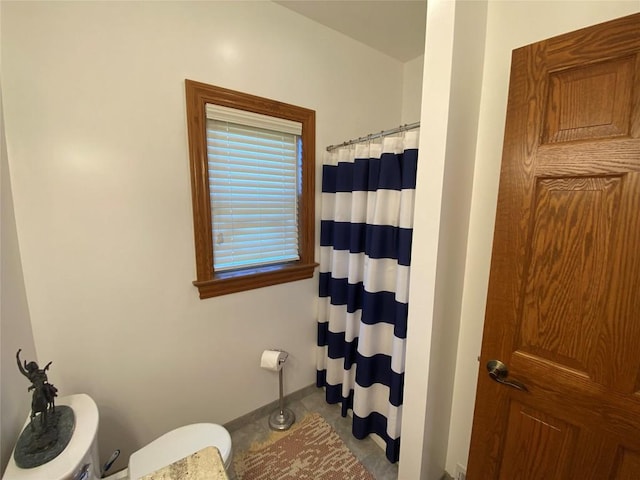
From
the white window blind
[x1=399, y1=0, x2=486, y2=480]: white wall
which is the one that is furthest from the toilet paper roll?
[x1=399, y1=0, x2=486, y2=480]: white wall

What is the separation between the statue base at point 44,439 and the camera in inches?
31.0

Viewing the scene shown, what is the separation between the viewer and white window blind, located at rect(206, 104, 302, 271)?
4.79 ft

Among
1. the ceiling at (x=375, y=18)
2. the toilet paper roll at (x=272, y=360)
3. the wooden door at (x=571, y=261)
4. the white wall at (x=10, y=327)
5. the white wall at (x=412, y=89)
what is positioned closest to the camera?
the wooden door at (x=571, y=261)

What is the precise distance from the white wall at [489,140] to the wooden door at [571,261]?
0.19m

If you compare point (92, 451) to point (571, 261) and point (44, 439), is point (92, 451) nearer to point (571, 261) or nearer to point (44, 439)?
point (44, 439)

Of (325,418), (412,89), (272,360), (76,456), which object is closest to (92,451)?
(76,456)

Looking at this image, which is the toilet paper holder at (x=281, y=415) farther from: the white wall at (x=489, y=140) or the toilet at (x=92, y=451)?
the white wall at (x=489, y=140)

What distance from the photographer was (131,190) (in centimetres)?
123

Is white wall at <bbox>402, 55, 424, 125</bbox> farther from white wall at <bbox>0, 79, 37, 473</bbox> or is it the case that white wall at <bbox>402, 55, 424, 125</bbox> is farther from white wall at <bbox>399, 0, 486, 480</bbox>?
white wall at <bbox>0, 79, 37, 473</bbox>

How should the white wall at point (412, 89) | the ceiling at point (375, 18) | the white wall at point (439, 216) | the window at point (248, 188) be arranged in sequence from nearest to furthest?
the white wall at point (439, 216) < the window at point (248, 188) < the ceiling at point (375, 18) < the white wall at point (412, 89)

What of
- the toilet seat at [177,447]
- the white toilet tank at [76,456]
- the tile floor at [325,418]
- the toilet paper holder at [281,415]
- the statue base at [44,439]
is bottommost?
the tile floor at [325,418]

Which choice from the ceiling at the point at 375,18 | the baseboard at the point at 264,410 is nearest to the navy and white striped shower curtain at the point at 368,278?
the baseboard at the point at 264,410

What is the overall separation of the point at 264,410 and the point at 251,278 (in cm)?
100

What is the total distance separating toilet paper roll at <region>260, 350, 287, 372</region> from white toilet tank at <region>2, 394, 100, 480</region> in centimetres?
84
